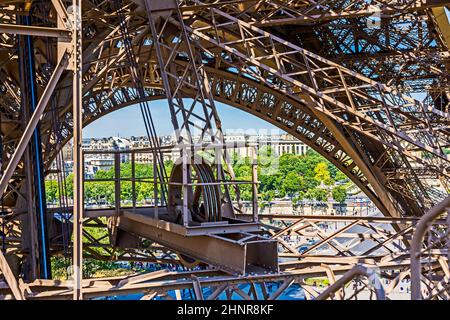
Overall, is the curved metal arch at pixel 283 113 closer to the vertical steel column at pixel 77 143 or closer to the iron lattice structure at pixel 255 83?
the iron lattice structure at pixel 255 83

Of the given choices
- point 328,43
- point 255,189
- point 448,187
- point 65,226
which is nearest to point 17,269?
point 65,226

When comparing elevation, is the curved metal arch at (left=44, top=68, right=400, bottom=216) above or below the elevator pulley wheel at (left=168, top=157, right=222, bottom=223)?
above

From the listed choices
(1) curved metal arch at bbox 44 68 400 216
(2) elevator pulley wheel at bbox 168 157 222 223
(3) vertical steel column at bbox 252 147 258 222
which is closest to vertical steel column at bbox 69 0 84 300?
(2) elevator pulley wheel at bbox 168 157 222 223

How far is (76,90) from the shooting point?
6570 mm

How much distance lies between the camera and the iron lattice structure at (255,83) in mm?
9984

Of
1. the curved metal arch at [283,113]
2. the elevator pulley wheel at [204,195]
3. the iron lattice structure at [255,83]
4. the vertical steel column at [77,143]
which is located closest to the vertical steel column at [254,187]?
the elevator pulley wheel at [204,195]

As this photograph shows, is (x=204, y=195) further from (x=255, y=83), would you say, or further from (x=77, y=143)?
(x=255, y=83)

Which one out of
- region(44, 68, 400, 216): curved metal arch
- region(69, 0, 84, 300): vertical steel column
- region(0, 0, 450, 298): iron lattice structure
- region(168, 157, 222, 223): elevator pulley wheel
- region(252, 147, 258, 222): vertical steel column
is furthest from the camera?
region(44, 68, 400, 216): curved metal arch

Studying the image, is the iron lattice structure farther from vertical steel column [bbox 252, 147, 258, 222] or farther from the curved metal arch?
vertical steel column [bbox 252, 147, 258, 222]

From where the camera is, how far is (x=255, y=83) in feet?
82.5

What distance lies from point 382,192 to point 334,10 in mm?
9086

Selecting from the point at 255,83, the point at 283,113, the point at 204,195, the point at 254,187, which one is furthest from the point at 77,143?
the point at 283,113

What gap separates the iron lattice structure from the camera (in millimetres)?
9984

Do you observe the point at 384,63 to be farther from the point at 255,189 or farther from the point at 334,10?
the point at 255,189
